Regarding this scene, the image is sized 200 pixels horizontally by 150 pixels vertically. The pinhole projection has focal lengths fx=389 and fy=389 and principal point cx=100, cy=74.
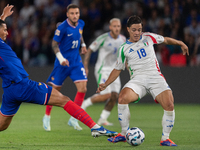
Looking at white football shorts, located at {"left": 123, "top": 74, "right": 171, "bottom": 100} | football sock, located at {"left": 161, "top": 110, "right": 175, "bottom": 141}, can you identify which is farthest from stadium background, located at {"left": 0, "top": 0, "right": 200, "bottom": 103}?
football sock, located at {"left": 161, "top": 110, "right": 175, "bottom": 141}

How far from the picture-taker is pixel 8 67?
5711mm

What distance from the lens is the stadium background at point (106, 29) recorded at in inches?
543

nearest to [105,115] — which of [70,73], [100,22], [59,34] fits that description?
[70,73]

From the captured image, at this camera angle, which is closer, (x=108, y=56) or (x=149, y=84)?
(x=149, y=84)

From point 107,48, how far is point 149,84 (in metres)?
3.53

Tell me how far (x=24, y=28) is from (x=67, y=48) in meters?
7.70

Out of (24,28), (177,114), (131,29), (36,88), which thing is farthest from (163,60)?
(36,88)

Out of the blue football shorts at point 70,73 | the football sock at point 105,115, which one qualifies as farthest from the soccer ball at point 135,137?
the football sock at point 105,115

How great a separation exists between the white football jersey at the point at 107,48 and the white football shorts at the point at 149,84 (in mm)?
3317

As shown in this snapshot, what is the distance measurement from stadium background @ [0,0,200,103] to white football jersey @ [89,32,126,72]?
3919 millimetres

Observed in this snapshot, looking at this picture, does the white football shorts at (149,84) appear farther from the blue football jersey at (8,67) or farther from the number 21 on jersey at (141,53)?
the blue football jersey at (8,67)

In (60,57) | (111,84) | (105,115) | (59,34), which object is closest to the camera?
(60,57)

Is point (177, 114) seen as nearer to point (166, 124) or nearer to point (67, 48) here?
point (67, 48)

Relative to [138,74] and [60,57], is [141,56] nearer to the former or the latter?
[138,74]
